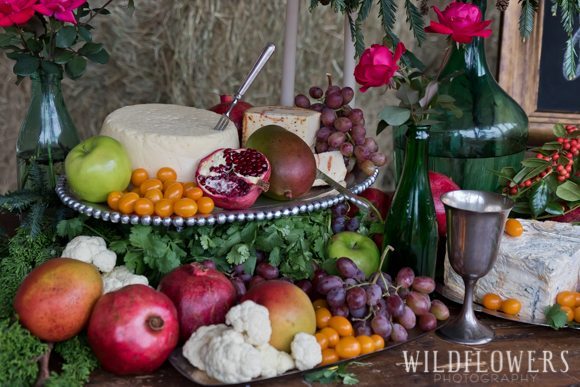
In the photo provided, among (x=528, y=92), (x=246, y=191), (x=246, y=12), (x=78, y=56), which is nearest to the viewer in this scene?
(x=246, y=191)

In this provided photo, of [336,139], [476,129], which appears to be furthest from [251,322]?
[476,129]

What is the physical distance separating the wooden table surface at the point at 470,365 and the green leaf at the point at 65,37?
57 centimetres

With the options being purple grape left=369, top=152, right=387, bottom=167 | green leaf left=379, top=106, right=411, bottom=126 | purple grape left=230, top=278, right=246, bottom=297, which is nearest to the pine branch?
green leaf left=379, top=106, right=411, bottom=126

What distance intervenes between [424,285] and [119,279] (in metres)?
0.44

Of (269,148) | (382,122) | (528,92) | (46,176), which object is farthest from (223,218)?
(528,92)

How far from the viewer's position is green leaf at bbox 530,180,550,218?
135cm

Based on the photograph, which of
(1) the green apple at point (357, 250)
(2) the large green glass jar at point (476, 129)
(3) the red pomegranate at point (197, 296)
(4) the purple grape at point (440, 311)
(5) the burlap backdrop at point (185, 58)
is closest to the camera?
(3) the red pomegranate at point (197, 296)

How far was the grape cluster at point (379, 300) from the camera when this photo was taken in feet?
3.36

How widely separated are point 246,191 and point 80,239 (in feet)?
Answer: 0.83

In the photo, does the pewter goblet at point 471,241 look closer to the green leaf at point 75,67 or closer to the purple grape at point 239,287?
the purple grape at point 239,287

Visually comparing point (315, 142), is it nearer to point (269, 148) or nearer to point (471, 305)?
point (269, 148)

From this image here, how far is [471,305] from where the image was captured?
1.08 m

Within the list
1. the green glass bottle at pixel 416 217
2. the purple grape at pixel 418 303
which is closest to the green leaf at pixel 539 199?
the green glass bottle at pixel 416 217

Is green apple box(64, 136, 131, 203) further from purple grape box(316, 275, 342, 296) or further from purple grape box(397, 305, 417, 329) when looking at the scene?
purple grape box(397, 305, 417, 329)
